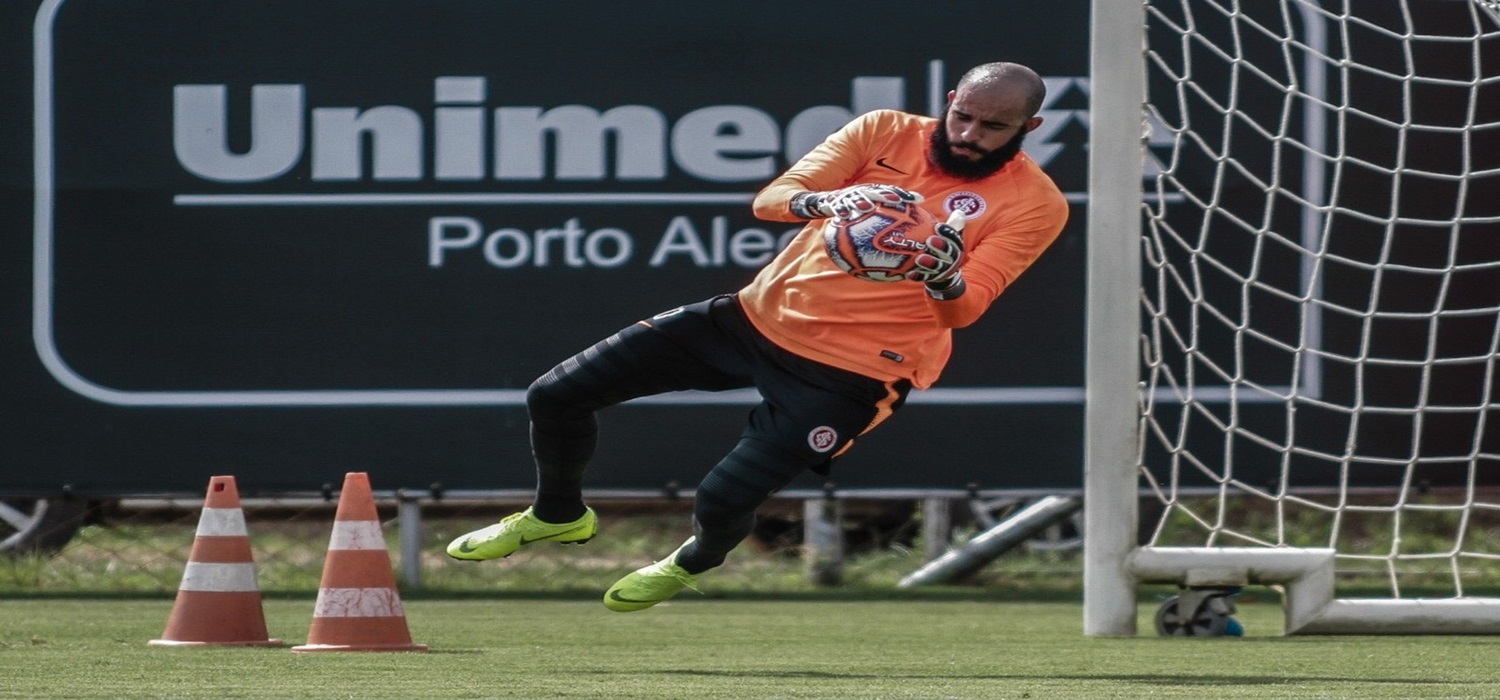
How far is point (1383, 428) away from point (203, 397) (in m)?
4.45

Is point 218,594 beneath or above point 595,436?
beneath

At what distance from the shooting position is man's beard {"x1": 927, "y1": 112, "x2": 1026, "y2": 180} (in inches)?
197

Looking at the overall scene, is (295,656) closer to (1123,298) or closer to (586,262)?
(1123,298)

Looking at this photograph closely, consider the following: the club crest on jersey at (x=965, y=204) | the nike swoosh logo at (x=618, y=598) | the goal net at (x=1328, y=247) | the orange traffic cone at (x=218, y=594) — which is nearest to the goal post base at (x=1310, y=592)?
the club crest on jersey at (x=965, y=204)

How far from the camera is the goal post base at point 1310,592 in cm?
554

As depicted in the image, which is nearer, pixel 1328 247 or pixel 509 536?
pixel 509 536

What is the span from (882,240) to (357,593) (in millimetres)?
1665

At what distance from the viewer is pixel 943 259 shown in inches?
177

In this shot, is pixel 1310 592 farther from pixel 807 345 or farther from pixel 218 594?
pixel 218 594

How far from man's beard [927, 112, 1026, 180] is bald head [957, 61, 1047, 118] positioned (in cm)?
19

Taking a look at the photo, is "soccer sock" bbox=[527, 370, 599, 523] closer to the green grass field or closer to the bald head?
the green grass field

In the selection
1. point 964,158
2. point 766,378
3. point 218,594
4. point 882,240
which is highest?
point 964,158

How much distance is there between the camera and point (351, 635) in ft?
16.6

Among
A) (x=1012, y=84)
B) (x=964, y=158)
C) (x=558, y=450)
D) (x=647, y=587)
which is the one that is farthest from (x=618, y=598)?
(x=1012, y=84)
